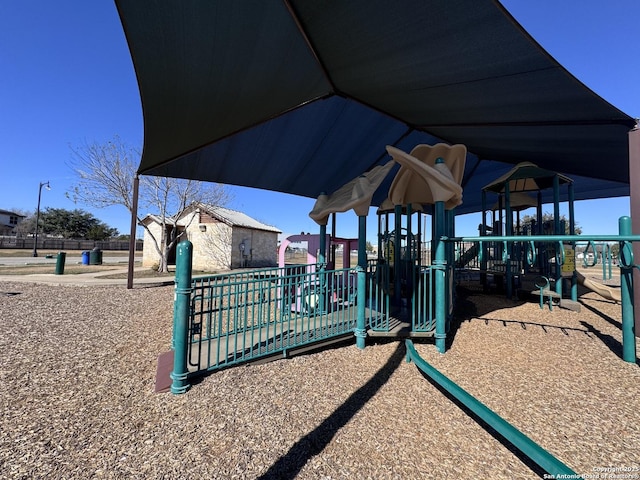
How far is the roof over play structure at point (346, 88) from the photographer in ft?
10.2

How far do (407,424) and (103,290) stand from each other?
11056mm

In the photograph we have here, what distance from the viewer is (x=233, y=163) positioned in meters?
7.13

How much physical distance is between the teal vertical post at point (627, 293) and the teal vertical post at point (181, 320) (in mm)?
5473

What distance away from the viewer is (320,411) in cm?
282

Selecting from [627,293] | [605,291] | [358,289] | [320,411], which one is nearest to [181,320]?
[320,411]

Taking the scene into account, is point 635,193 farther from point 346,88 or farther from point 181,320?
point 181,320

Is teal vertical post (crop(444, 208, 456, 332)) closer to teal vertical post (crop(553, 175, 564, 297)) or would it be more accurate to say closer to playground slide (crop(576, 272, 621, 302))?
teal vertical post (crop(553, 175, 564, 297))

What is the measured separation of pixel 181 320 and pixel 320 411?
1790 mm

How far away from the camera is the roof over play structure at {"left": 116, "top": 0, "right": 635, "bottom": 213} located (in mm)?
3107

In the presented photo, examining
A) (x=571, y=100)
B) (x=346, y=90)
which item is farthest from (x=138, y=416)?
(x=571, y=100)

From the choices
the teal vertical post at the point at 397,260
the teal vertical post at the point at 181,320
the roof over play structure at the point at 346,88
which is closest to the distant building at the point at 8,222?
the roof over play structure at the point at 346,88

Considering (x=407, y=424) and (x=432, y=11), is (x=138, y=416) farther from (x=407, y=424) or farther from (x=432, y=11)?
(x=432, y=11)

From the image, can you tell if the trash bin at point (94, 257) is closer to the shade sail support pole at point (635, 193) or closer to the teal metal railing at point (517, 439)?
the teal metal railing at point (517, 439)

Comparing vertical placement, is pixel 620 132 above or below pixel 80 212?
below
